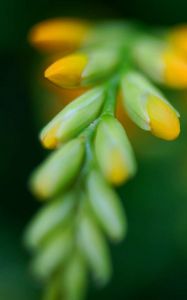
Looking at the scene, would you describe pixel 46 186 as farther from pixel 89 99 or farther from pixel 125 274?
pixel 125 274

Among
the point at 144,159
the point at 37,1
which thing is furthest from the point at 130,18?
the point at 144,159

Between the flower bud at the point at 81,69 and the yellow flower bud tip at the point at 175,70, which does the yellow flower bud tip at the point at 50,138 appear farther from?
the yellow flower bud tip at the point at 175,70

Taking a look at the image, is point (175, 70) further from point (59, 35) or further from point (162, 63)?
point (59, 35)

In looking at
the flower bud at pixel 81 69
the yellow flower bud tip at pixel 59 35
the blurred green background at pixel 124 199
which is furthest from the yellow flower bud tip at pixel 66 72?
the blurred green background at pixel 124 199

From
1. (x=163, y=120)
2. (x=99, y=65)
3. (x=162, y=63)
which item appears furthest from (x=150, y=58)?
(x=163, y=120)

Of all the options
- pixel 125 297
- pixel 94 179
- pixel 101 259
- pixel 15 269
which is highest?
pixel 94 179

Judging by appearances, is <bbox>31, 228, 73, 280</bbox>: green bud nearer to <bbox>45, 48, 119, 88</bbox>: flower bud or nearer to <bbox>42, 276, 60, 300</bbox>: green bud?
<bbox>42, 276, 60, 300</bbox>: green bud
